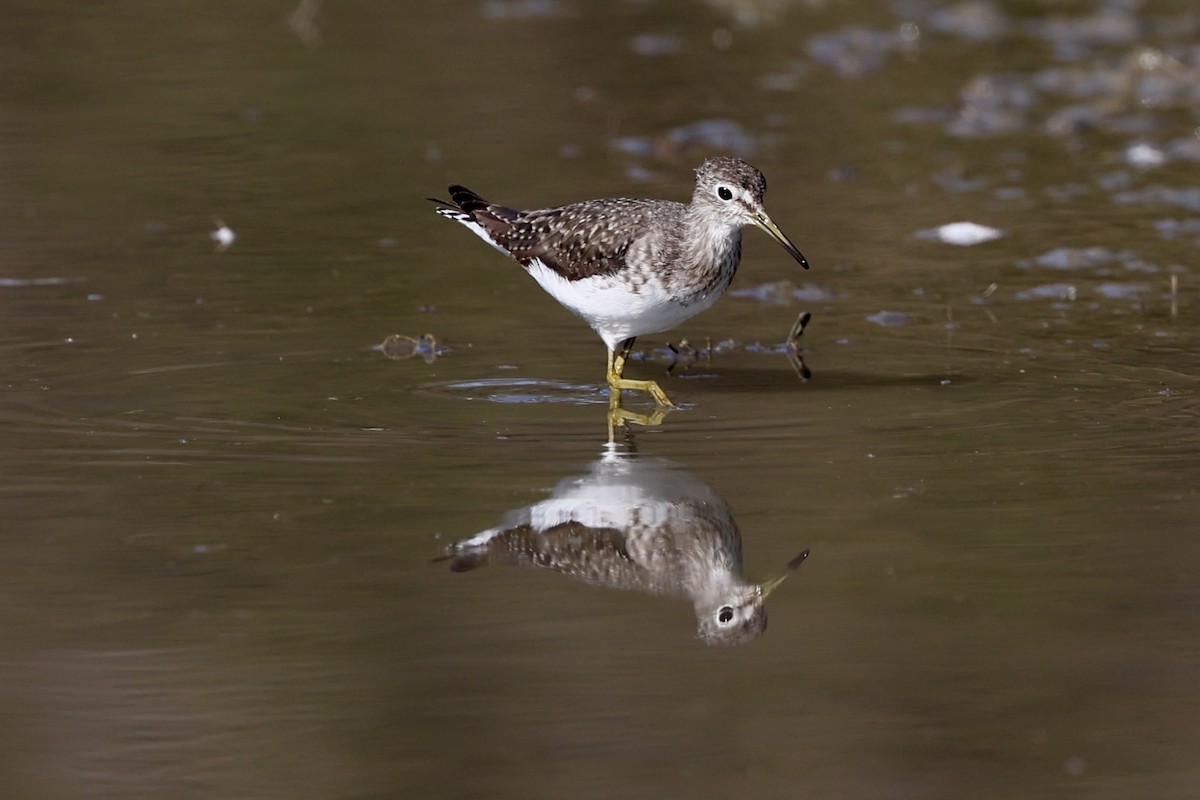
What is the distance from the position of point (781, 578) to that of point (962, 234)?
6291 mm

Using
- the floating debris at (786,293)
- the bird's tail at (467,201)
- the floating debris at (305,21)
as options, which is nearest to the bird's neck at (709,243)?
the bird's tail at (467,201)

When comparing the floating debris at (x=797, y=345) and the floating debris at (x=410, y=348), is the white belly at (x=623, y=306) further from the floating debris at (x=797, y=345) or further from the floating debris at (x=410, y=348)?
the floating debris at (x=410, y=348)

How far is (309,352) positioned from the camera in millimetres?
9508

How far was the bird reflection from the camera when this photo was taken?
604cm

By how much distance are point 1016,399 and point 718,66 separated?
367 inches

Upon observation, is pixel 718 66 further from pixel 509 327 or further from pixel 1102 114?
pixel 509 327

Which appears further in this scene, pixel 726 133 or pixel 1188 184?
pixel 726 133

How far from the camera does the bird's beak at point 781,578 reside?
6.09m

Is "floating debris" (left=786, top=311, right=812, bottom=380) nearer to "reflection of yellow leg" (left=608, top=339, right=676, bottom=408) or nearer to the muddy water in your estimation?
the muddy water

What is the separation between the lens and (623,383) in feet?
29.1

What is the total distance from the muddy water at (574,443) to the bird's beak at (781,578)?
5 cm

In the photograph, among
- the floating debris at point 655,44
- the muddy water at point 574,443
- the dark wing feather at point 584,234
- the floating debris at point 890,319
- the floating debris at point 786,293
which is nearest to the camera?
the muddy water at point 574,443

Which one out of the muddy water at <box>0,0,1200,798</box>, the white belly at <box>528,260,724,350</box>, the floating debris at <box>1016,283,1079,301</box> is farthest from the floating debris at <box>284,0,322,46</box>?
the white belly at <box>528,260,724,350</box>

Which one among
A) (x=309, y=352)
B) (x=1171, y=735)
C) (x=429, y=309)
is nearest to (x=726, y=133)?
(x=429, y=309)
